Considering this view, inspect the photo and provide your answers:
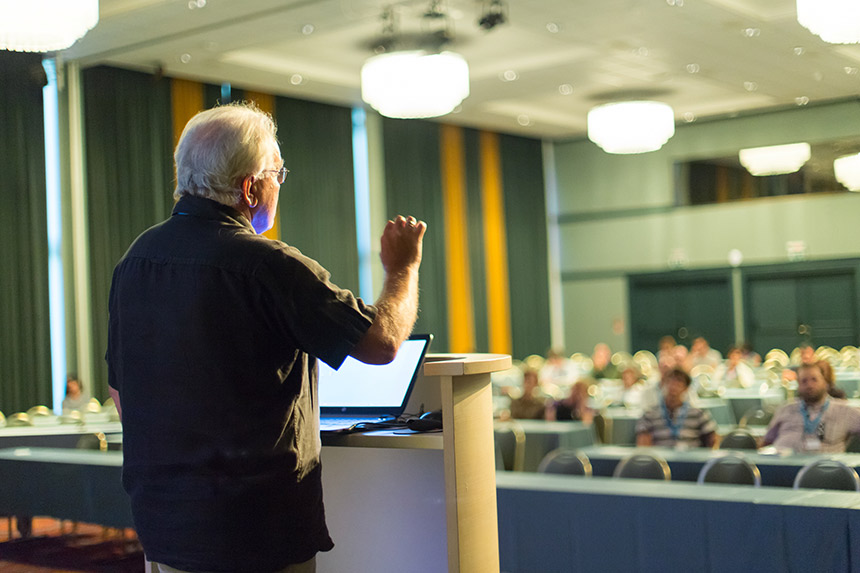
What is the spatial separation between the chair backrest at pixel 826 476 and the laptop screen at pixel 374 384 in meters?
3.27

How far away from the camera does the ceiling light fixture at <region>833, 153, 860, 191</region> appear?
15.8 metres

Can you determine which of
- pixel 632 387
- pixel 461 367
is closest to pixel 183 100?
pixel 632 387

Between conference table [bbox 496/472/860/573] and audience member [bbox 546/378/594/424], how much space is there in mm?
3928

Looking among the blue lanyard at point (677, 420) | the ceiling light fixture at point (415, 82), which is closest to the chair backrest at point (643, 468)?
the blue lanyard at point (677, 420)

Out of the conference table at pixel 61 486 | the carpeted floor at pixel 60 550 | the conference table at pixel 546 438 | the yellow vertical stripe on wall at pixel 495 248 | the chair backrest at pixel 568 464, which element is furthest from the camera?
the yellow vertical stripe on wall at pixel 495 248

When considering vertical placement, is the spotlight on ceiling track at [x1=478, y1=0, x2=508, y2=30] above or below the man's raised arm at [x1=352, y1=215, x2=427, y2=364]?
above

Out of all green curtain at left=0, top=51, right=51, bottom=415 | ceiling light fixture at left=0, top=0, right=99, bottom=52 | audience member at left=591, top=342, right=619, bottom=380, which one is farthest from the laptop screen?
audience member at left=591, top=342, right=619, bottom=380

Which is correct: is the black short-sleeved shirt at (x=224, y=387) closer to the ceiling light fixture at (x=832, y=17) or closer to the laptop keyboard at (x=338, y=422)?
the laptop keyboard at (x=338, y=422)

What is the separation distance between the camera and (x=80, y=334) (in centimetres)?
1176

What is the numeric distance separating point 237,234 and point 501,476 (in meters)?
3.78

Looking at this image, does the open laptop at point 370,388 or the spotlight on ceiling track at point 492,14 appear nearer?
the open laptop at point 370,388

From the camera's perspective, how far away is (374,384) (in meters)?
2.68

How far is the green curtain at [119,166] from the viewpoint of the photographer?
11914 millimetres

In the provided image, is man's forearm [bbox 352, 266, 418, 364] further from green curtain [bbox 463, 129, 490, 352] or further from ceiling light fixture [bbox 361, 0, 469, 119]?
green curtain [bbox 463, 129, 490, 352]
